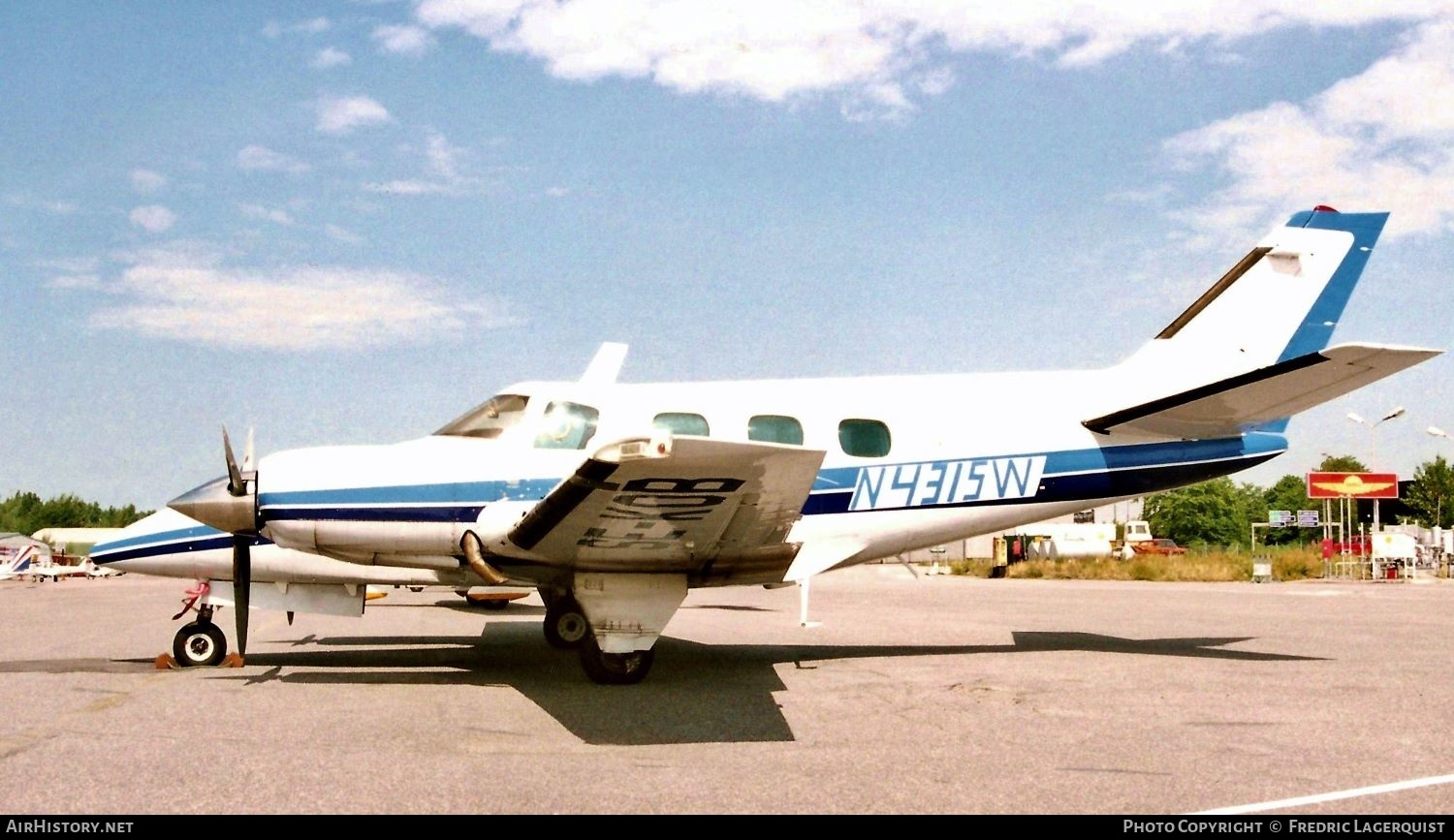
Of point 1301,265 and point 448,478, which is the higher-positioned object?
point 1301,265

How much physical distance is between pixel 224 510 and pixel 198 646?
2.38 m

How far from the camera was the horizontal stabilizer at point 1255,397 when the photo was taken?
10234mm

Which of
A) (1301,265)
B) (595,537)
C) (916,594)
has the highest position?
(1301,265)

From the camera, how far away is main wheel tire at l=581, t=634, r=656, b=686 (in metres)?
9.64

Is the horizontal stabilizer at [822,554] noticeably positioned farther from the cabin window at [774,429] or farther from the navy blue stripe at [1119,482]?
the cabin window at [774,429]

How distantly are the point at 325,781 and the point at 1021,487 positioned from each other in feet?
26.6

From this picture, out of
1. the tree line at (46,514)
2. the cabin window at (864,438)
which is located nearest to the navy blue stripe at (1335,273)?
the cabin window at (864,438)

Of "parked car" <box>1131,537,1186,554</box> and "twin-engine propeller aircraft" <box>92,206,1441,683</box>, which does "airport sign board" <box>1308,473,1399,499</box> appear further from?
"twin-engine propeller aircraft" <box>92,206,1441,683</box>

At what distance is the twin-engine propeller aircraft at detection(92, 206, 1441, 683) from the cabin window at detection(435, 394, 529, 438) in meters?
0.02

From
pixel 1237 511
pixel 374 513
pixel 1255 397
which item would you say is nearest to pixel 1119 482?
pixel 1255 397

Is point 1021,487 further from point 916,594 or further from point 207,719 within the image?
point 916,594

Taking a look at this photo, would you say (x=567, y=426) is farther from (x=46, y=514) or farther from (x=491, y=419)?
(x=46, y=514)
